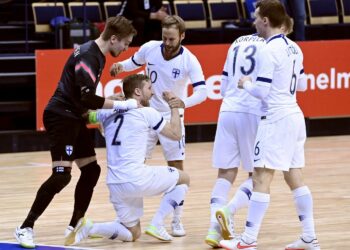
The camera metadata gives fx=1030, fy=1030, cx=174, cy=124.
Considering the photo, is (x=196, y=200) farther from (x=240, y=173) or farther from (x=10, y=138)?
(x=10, y=138)

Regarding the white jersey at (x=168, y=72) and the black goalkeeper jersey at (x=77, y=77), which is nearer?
the black goalkeeper jersey at (x=77, y=77)

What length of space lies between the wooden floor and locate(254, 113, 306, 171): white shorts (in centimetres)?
77

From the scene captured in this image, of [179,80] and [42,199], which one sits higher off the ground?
[179,80]

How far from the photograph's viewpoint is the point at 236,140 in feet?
23.4

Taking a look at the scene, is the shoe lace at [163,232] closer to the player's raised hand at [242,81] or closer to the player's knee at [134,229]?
the player's knee at [134,229]

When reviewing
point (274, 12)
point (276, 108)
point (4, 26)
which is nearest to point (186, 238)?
point (276, 108)

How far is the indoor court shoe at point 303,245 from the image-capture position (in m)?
6.85

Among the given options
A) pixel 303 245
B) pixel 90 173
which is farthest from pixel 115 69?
pixel 303 245

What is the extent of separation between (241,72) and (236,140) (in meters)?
0.48

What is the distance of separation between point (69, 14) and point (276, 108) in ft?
27.8

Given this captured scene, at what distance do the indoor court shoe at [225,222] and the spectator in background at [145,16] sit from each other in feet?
21.3

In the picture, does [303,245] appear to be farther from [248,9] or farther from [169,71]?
[248,9]

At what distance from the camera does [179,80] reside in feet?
25.6

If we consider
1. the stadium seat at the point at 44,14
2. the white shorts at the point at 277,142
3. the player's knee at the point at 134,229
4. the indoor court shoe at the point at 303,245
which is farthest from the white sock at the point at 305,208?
the stadium seat at the point at 44,14
